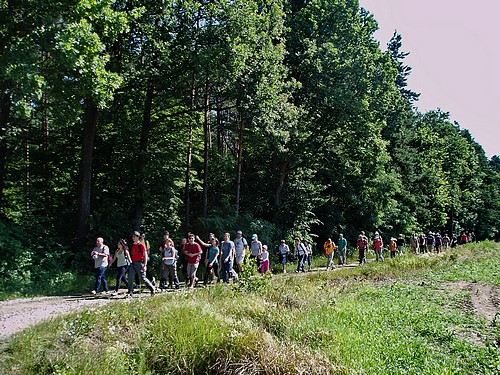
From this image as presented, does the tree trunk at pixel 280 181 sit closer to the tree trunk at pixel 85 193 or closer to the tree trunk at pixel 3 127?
the tree trunk at pixel 85 193

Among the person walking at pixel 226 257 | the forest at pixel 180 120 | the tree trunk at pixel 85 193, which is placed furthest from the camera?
the tree trunk at pixel 85 193

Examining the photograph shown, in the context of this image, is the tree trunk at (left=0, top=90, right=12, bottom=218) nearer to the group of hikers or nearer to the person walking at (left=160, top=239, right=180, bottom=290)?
the group of hikers

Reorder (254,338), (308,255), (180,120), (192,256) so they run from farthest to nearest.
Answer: (180,120)
(308,255)
(192,256)
(254,338)

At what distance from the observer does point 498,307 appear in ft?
40.2

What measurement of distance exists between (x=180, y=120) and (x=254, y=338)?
1687 centimetres

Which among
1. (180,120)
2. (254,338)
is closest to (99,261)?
(254,338)

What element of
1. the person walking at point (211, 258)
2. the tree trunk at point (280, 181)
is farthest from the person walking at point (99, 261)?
the tree trunk at point (280, 181)

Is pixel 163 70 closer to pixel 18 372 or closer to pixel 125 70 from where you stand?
pixel 125 70

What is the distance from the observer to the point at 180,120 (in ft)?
75.8

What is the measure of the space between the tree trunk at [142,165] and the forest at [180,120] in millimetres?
68

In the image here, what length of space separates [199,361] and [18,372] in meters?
2.93

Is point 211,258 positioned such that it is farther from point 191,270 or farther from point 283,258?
point 283,258

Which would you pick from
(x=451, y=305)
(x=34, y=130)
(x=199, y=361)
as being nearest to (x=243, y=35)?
(x=34, y=130)

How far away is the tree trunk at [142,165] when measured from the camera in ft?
64.1
